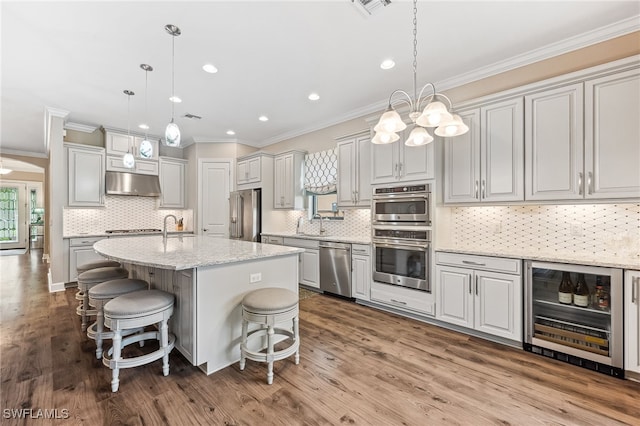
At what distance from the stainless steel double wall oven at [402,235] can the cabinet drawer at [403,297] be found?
0.23ft

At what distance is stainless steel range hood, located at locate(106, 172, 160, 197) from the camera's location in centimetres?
535

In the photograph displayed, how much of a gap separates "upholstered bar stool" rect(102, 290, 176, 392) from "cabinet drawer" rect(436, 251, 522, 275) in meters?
2.72

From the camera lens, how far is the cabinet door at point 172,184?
239 inches

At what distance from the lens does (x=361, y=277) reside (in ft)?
12.7

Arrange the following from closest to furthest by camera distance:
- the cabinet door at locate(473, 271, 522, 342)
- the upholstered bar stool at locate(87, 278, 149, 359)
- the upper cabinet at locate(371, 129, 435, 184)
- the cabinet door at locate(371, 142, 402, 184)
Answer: the upholstered bar stool at locate(87, 278, 149, 359) < the cabinet door at locate(473, 271, 522, 342) < the upper cabinet at locate(371, 129, 435, 184) < the cabinet door at locate(371, 142, 402, 184)

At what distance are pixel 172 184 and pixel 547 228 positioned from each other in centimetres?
655

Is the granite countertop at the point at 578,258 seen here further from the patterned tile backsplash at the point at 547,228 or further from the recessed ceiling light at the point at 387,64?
the recessed ceiling light at the point at 387,64

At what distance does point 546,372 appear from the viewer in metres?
2.26

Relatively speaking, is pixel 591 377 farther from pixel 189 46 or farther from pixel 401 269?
pixel 189 46

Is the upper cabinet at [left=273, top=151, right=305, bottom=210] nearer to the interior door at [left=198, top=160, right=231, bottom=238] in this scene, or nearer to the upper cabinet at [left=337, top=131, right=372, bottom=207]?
the upper cabinet at [left=337, top=131, right=372, bottom=207]

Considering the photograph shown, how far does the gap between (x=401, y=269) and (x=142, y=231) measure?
5168 millimetres

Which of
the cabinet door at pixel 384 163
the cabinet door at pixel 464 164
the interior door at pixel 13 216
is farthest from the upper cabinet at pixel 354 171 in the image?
the interior door at pixel 13 216

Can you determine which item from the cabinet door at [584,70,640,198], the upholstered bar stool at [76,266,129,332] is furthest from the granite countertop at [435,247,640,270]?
the upholstered bar stool at [76,266,129,332]

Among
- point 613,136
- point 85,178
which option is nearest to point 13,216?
point 85,178
